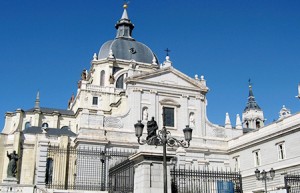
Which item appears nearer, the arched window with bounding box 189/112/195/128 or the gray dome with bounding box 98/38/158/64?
the arched window with bounding box 189/112/195/128

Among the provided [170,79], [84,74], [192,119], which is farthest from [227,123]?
[84,74]

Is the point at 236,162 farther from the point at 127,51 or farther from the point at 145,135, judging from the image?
the point at 127,51

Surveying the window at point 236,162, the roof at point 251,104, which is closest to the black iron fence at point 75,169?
the window at point 236,162

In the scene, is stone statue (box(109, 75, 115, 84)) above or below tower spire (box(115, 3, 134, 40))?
below

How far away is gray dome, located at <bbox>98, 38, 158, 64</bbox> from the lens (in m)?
54.9

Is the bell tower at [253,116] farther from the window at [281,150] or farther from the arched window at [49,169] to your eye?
the arched window at [49,169]

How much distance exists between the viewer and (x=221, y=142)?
130ft

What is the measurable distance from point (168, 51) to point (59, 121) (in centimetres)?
2015

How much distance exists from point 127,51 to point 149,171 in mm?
42221

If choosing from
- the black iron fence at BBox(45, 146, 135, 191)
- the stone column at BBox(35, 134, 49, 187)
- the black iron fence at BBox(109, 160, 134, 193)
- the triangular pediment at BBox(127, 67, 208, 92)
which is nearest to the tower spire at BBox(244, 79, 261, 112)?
the triangular pediment at BBox(127, 67, 208, 92)

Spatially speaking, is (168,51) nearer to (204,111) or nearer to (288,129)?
(204,111)

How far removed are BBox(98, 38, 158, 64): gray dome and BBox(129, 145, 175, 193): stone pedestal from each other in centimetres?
4049

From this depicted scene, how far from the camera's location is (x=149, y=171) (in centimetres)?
1457

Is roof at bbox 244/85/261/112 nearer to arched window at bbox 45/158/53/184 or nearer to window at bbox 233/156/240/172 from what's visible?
window at bbox 233/156/240/172
